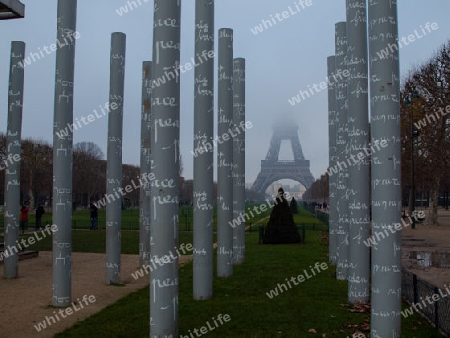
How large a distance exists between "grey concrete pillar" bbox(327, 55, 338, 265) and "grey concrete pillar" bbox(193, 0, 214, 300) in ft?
14.5

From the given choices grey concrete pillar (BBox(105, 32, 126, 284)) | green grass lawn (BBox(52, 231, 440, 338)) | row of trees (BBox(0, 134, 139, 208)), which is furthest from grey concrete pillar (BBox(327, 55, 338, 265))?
row of trees (BBox(0, 134, 139, 208))

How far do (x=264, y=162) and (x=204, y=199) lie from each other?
13723cm

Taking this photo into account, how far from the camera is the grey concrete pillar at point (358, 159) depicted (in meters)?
9.59

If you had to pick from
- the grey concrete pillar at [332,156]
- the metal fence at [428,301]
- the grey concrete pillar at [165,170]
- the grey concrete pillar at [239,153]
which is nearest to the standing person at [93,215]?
the grey concrete pillar at [239,153]

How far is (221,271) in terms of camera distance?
529 inches

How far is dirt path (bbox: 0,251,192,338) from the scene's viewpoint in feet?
28.1

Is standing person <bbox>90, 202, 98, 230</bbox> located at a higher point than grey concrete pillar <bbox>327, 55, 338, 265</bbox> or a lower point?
lower

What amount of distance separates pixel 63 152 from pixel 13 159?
465 cm

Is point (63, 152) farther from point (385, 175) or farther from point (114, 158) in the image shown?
point (385, 175)

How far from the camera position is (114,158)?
42.2 ft

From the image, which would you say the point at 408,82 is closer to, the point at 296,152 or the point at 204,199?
the point at 204,199

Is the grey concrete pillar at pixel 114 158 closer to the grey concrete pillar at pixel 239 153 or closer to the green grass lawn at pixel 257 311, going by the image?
the green grass lawn at pixel 257 311

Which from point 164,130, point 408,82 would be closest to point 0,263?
point 164,130

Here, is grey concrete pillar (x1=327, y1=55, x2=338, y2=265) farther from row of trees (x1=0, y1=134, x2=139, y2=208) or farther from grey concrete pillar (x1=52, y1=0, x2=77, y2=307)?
row of trees (x1=0, y1=134, x2=139, y2=208)
